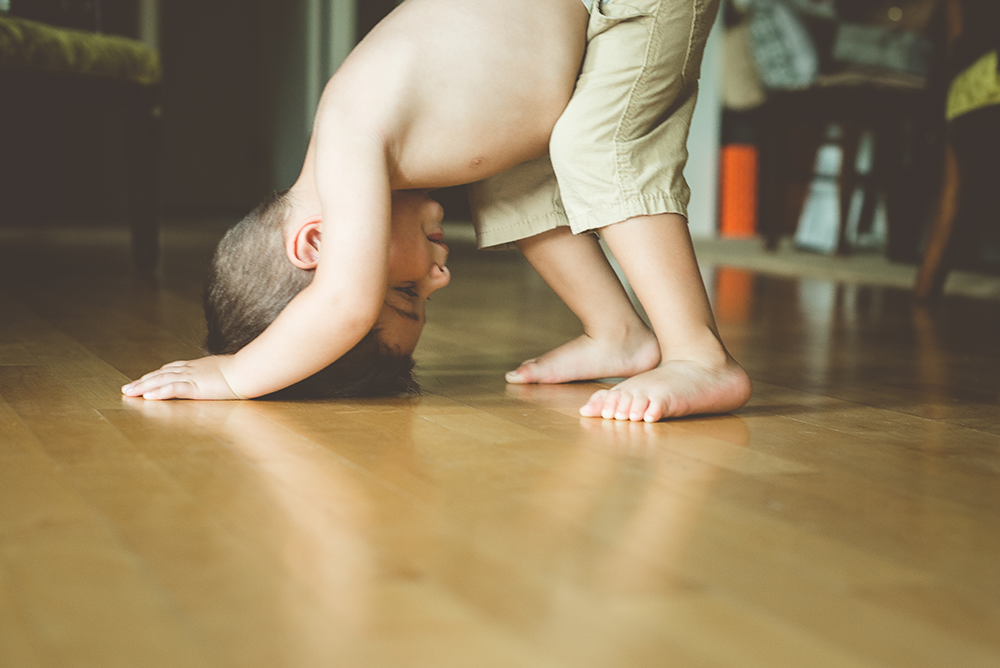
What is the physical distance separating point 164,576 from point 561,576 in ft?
0.57

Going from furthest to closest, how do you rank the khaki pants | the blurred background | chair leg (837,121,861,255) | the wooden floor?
chair leg (837,121,861,255) → the blurred background → the khaki pants → the wooden floor

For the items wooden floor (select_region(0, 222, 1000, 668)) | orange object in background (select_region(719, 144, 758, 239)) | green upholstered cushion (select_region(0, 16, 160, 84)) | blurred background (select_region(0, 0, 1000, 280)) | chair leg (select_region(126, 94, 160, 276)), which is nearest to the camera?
wooden floor (select_region(0, 222, 1000, 668))

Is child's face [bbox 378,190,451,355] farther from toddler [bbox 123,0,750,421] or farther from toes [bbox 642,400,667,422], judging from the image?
toes [bbox 642,400,667,422]

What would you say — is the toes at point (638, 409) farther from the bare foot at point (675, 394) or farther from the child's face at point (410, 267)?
the child's face at point (410, 267)

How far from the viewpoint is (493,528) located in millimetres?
536

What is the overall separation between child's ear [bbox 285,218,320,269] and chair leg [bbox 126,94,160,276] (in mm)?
1510

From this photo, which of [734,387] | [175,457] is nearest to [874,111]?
[734,387]

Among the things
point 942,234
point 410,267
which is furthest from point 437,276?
point 942,234

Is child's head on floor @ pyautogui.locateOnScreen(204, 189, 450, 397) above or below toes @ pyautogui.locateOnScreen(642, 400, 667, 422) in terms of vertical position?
above

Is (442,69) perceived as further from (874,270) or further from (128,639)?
(874,270)

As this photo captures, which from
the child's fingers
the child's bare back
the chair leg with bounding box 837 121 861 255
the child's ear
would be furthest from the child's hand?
the chair leg with bounding box 837 121 861 255

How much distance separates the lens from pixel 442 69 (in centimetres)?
91

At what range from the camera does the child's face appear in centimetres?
93

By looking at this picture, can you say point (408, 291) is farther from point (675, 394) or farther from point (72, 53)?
point (72, 53)
